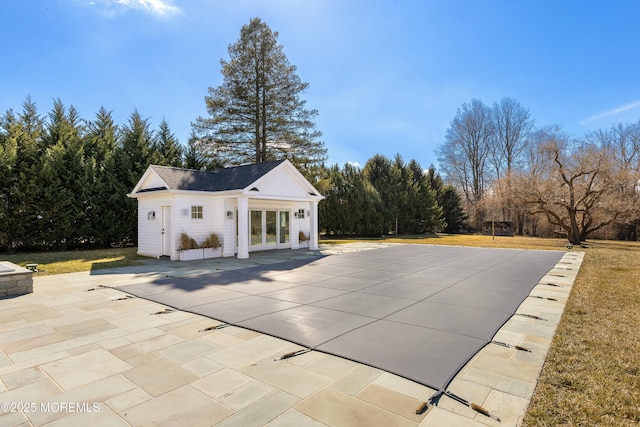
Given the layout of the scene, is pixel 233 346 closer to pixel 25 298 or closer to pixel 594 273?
pixel 25 298

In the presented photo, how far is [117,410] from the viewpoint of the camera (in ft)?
8.41

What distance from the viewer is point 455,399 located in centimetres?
271

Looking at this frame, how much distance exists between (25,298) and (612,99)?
26.7 m

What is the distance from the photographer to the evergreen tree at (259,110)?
1886 centimetres

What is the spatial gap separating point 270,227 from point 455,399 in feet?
41.4

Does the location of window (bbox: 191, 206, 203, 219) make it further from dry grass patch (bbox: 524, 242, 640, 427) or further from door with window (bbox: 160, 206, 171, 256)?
dry grass patch (bbox: 524, 242, 640, 427)

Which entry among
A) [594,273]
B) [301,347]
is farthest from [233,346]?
[594,273]

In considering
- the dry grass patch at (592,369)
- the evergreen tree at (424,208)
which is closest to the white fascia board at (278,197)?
the dry grass patch at (592,369)

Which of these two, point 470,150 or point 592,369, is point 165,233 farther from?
point 470,150

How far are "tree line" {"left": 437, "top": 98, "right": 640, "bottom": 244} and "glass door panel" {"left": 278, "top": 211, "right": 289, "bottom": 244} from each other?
14.8 m

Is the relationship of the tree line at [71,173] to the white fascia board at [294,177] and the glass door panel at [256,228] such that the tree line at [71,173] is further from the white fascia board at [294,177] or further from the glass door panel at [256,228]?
the white fascia board at [294,177]

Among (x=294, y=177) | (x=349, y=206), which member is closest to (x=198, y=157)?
(x=294, y=177)

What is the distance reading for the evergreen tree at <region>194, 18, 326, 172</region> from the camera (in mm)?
18859

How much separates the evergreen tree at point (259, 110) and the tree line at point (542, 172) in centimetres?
1358
